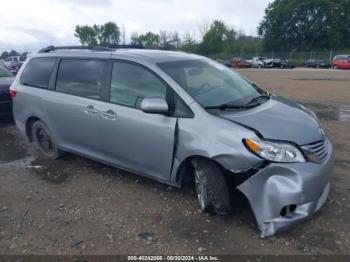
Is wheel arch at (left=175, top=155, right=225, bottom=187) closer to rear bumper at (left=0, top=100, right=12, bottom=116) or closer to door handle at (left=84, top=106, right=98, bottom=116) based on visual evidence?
door handle at (left=84, top=106, right=98, bottom=116)

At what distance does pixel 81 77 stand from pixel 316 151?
3052mm

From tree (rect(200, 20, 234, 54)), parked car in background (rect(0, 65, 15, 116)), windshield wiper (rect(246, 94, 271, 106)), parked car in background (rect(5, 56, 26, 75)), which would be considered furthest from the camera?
tree (rect(200, 20, 234, 54))

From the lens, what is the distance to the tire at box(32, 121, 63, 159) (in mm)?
5246

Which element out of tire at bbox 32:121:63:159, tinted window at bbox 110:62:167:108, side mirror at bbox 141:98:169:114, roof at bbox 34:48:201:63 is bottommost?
tire at bbox 32:121:63:159

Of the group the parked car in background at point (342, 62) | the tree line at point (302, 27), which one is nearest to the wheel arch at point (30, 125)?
the parked car in background at point (342, 62)

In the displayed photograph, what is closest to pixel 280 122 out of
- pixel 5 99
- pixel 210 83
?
pixel 210 83

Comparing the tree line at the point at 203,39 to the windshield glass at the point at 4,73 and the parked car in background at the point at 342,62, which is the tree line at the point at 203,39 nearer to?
the parked car in background at the point at 342,62

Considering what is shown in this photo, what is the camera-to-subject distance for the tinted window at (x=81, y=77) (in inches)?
173

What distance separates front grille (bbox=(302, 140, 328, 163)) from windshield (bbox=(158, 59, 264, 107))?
2.96 feet

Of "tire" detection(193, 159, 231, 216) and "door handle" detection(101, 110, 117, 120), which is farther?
"door handle" detection(101, 110, 117, 120)

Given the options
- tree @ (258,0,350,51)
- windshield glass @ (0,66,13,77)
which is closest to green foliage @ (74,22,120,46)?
tree @ (258,0,350,51)

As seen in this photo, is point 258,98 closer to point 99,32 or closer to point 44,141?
point 44,141

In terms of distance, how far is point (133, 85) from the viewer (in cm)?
407

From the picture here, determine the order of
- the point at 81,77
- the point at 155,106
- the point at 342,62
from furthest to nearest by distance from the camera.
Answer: the point at 342,62 < the point at 81,77 < the point at 155,106
